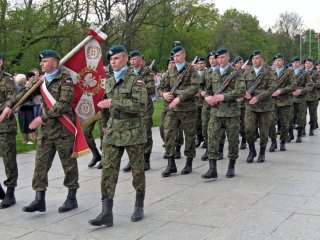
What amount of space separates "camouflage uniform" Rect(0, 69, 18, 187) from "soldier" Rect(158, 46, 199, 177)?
102 inches

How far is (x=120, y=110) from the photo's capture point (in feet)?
18.2

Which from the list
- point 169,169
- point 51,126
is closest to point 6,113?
point 51,126

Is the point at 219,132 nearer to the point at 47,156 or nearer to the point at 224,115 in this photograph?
the point at 224,115

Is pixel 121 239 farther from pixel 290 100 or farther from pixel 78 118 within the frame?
pixel 290 100

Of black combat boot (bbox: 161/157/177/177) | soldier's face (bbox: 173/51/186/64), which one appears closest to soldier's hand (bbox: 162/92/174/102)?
soldier's face (bbox: 173/51/186/64)

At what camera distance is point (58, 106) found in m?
5.80

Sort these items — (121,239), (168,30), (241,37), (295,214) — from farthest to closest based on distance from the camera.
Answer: (241,37) → (168,30) → (295,214) → (121,239)

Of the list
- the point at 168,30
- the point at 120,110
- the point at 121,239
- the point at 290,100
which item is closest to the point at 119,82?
the point at 120,110

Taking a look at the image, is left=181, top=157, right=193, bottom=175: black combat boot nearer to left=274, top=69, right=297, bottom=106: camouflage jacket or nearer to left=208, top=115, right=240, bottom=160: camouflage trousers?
left=208, top=115, right=240, bottom=160: camouflage trousers

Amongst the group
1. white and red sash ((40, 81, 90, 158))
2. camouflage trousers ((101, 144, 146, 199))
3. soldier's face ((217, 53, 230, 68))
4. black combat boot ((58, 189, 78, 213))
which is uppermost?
soldier's face ((217, 53, 230, 68))

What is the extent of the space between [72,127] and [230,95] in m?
2.78

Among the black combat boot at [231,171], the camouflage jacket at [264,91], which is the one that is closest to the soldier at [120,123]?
the black combat boot at [231,171]

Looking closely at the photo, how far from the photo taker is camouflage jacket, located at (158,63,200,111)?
7.84m

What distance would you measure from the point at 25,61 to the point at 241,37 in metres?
52.2
